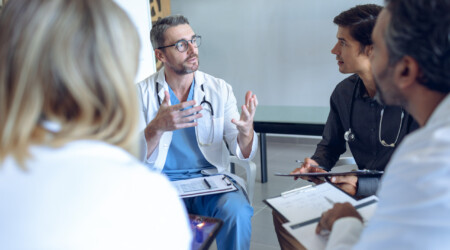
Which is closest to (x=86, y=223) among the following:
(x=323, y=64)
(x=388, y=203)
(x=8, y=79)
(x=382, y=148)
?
(x=8, y=79)

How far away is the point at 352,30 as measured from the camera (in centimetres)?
179

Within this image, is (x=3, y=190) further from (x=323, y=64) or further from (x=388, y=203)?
(x=323, y=64)

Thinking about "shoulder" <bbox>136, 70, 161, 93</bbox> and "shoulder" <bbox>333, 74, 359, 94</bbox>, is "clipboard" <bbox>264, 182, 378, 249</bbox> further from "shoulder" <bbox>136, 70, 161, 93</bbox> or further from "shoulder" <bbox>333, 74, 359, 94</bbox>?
"shoulder" <bbox>136, 70, 161, 93</bbox>

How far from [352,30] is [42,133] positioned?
1.51 m

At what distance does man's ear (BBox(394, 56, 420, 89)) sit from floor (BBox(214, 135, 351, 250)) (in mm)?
1466

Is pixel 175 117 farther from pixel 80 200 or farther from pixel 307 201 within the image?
pixel 80 200

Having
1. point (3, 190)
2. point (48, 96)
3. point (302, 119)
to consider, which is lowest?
point (302, 119)

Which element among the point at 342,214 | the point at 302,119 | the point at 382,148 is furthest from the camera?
the point at 302,119

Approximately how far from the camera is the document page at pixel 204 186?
66.5 inches

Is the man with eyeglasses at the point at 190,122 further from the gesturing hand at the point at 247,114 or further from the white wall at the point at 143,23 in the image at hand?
the white wall at the point at 143,23

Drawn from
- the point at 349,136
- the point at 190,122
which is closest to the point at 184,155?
the point at 190,122

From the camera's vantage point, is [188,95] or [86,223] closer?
[86,223]

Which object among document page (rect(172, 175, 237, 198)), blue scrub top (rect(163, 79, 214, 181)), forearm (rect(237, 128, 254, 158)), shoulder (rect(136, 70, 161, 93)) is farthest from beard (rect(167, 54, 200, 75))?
document page (rect(172, 175, 237, 198))

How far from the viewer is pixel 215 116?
211 centimetres
